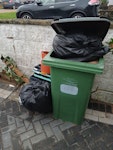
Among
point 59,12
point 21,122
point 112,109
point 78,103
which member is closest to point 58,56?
point 78,103

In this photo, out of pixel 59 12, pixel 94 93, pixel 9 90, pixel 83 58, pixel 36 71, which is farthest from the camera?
pixel 59 12

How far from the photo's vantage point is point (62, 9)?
6.44m

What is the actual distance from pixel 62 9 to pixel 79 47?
491 centimetres

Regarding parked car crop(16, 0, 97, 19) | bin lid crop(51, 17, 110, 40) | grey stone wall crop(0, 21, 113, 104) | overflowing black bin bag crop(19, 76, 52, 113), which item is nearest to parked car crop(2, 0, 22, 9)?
parked car crop(16, 0, 97, 19)

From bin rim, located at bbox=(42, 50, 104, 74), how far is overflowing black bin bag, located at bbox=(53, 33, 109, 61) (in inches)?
3.7

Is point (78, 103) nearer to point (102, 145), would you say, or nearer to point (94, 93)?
point (102, 145)

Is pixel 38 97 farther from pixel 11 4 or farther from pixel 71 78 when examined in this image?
pixel 11 4

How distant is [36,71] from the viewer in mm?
2838

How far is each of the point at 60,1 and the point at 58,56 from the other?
525cm

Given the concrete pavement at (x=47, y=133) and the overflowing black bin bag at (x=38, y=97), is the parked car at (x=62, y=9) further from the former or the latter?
the concrete pavement at (x=47, y=133)

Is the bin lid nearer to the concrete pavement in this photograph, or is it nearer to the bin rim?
the bin rim

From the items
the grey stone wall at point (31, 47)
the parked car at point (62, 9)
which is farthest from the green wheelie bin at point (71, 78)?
the parked car at point (62, 9)

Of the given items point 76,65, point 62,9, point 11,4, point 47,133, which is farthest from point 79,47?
point 11,4

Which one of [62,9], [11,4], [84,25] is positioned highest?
[11,4]
